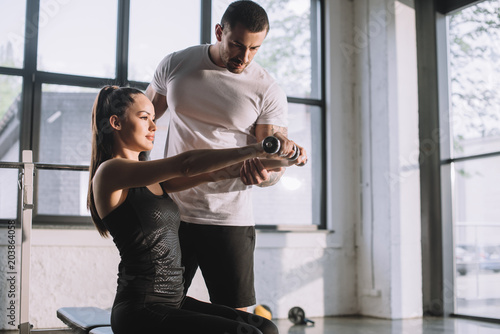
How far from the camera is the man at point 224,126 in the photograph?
186 cm

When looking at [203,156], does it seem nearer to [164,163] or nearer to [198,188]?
[164,163]

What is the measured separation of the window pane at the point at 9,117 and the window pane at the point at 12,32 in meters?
0.11

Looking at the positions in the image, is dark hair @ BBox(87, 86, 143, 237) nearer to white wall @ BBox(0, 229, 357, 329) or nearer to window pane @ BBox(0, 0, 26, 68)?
white wall @ BBox(0, 229, 357, 329)

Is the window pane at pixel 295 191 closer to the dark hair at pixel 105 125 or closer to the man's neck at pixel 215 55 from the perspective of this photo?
the man's neck at pixel 215 55

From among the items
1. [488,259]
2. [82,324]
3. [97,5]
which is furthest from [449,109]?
[82,324]

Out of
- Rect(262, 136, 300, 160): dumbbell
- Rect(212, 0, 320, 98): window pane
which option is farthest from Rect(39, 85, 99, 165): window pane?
Rect(262, 136, 300, 160): dumbbell

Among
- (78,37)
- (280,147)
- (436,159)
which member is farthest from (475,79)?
(280,147)

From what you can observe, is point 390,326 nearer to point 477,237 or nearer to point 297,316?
point 297,316

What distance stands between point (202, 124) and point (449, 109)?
3.07 metres

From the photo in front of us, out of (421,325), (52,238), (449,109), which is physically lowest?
(421,325)

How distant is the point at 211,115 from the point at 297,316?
7.85 ft

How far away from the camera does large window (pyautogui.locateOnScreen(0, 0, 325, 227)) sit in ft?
12.1

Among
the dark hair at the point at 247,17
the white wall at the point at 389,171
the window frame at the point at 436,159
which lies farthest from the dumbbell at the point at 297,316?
the dark hair at the point at 247,17

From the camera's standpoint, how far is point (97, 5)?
393 centimetres
